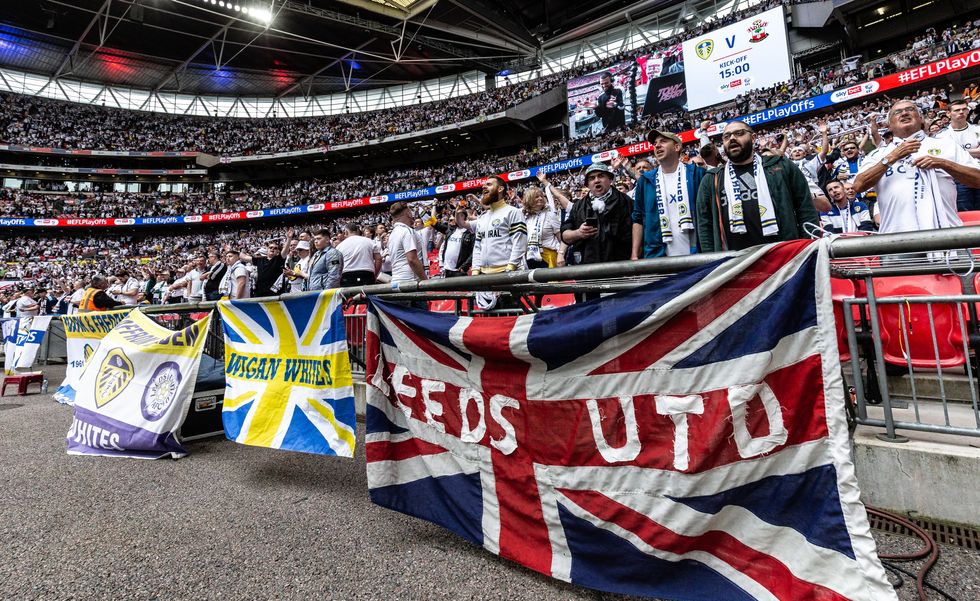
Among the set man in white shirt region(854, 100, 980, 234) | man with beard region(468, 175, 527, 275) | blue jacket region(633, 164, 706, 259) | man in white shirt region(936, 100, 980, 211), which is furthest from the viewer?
man in white shirt region(936, 100, 980, 211)

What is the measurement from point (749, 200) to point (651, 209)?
89cm

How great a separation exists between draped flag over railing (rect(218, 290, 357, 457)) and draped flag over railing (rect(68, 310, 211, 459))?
1.65 ft

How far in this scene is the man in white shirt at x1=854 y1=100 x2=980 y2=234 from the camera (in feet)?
10.5

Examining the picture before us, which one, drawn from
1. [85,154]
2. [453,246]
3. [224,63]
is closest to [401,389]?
[453,246]

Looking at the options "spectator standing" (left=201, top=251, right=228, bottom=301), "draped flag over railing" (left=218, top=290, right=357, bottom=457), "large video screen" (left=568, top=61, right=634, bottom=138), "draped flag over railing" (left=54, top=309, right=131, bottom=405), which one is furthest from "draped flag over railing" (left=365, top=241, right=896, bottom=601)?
"large video screen" (left=568, top=61, right=634, bottom=138)

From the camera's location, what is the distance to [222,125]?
134 feet

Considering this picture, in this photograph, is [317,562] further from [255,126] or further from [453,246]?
[255,126]

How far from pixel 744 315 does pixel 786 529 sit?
0.65 m

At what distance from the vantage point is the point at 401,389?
234 cm

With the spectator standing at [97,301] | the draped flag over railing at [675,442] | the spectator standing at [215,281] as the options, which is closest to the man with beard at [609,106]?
the spectator standing at [215,281]

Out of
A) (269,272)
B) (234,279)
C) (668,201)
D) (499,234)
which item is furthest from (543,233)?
(234,279)

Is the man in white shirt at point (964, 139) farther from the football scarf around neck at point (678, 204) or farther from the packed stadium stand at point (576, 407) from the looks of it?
the football scarf around neck at point (678, 204)

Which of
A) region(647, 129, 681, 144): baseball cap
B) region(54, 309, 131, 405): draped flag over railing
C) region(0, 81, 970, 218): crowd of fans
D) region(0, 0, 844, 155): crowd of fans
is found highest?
region(0, 0, 844, 155): crowd of fans

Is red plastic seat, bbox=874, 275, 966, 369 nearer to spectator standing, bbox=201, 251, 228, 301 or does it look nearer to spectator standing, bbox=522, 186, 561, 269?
spectator standing, bbox=522, 186, 561, 269
